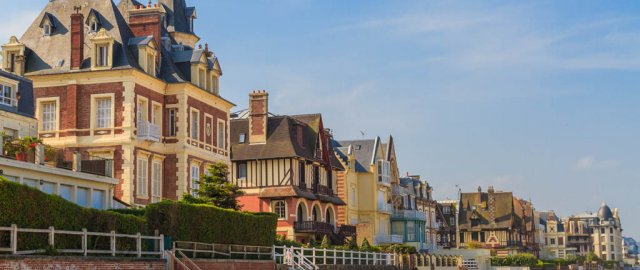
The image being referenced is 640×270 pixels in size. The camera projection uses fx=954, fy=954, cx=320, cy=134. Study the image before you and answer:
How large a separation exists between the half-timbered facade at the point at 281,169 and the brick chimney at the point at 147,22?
15.9m

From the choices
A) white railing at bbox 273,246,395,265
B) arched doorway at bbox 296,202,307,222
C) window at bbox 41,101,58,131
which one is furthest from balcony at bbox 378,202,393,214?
window at bbox 41,101,58,131

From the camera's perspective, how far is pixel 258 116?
6122 cm

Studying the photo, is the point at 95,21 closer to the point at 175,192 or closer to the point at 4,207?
the point at 175,192

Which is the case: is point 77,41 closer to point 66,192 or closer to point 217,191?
point 217,191

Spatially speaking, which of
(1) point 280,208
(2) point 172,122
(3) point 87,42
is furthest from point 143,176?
(1) point 280,208

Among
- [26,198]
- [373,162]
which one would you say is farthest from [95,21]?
[373,162]

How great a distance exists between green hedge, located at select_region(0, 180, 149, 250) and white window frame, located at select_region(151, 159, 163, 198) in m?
15.1

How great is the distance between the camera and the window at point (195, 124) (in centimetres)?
4545

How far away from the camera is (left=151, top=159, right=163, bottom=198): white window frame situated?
43231mm

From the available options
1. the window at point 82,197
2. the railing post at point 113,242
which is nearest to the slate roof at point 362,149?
the window at point 82,197

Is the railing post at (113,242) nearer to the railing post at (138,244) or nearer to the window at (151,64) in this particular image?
the railing post at (138,244)

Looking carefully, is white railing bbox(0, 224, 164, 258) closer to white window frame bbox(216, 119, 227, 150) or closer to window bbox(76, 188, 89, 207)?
window bbox(76, 188, 89, 207)

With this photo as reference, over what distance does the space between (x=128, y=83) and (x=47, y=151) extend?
779 centimetres

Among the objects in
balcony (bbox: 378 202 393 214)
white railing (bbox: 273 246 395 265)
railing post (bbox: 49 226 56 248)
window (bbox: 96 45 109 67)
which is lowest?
white railing (bbox: 273 246 395 265)
